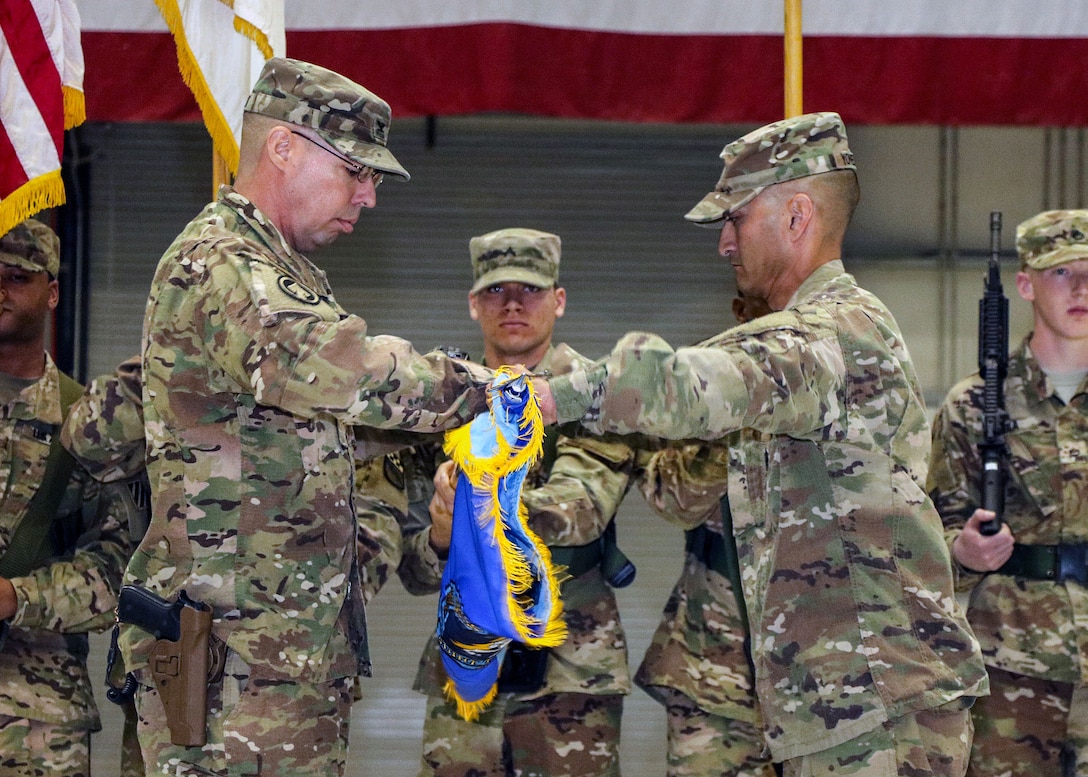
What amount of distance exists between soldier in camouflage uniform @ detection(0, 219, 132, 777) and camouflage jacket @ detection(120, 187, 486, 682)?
1.18 m

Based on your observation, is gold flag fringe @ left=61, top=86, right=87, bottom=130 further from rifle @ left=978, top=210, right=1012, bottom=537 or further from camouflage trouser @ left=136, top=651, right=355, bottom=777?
rifle @ left=978, top=210, right=1012, bottom=537

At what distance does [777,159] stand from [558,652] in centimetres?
172

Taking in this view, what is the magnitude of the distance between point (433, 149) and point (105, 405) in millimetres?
2867

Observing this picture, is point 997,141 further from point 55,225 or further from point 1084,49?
point 55,225

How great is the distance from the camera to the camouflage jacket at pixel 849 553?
2.64m

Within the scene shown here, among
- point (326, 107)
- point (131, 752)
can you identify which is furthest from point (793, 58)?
point (131, 752)

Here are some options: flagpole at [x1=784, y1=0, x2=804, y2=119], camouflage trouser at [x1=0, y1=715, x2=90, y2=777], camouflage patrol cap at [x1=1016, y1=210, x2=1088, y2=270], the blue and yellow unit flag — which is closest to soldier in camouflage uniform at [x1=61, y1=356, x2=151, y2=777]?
camouflage trouser at [x1=0, y1=715, x2=90, y2=777]

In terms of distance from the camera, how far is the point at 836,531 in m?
2.71

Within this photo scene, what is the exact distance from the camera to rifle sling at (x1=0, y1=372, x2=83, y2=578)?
12.7 feet

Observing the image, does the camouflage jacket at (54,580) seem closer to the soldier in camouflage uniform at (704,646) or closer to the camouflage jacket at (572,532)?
the camouflage jacket at (572,532)

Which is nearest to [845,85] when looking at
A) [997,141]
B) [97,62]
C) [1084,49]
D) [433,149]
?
[1084,49]

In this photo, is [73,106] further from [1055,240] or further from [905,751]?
[1055,240]

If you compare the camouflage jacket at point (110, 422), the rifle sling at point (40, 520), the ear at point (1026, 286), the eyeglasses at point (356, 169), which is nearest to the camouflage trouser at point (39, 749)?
the rifle sling at point (40, 520)

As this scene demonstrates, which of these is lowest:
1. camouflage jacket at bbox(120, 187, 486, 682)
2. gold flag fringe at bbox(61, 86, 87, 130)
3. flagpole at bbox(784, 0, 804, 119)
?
camouflage jacket at bbox(120, 187, 486, 682)
